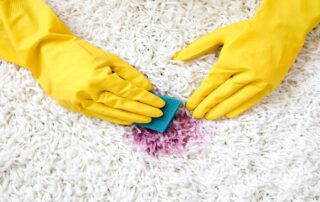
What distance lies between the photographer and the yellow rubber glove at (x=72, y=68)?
3.05 ft

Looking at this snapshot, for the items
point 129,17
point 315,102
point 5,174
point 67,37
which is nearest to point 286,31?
point 315,102

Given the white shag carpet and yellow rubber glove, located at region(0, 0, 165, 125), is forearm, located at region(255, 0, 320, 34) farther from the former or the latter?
yellow rubber glove, located at region(0, 0, 165, 125)

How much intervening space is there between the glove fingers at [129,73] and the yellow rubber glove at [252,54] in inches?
4.0

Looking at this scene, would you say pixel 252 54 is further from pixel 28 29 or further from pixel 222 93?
pixel 28 29

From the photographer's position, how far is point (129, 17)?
3.43 feet

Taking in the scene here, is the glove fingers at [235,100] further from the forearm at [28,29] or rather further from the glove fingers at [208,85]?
the forearm at [28,29]

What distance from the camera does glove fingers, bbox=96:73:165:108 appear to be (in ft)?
3.02

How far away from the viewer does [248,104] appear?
97 cm

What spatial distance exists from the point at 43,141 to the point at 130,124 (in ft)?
0.64

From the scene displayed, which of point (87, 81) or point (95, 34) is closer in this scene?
point (87, 81)

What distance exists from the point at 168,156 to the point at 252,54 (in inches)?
10.9

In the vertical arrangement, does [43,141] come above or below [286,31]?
below

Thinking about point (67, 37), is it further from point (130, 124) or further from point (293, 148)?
point (293, 148)

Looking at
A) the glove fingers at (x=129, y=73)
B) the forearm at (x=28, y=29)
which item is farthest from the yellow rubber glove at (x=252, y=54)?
the forearm at (x=28, y=29)
